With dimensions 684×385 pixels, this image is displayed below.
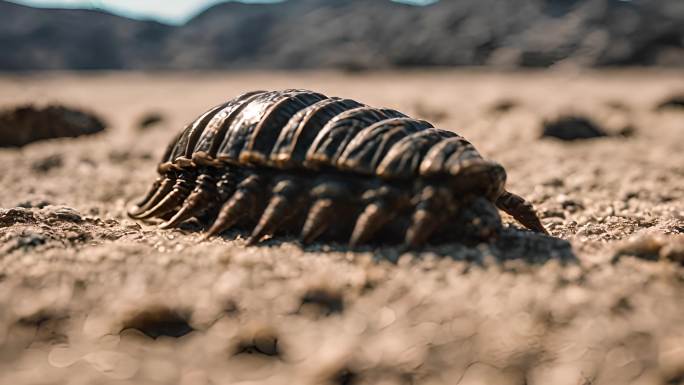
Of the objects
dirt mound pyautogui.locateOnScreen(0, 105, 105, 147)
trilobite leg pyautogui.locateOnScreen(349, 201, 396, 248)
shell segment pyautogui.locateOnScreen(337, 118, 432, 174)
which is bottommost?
dirt mound pyautogui.locateOnScreen(0, 105, 105, 147)

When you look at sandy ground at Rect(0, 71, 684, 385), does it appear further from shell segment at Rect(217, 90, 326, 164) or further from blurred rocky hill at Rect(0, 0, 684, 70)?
blurred rocky hill at Rect(0, 0, 684, 70)

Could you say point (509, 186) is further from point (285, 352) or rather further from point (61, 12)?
point (61, 12)

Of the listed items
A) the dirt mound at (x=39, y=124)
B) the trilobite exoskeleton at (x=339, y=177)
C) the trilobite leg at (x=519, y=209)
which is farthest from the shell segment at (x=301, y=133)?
the dirt mound at (x=39, y=124)

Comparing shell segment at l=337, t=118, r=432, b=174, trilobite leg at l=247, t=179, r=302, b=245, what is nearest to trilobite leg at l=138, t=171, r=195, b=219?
trilobite leg at l=247, t=179, r=302, b=245

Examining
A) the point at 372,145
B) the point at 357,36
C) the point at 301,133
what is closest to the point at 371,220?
the point at 372,145

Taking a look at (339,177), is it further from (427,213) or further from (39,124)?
(39,124)

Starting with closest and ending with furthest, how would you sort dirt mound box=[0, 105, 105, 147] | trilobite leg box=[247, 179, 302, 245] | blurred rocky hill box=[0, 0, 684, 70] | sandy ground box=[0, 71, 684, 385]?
sandy ground box=[0, 71, 684, 385], trilobite leg box=[247, 179, 302, 245], dirt mound box=[0, 105, 105, 147], blurred rocky hill box=[0, 0, 684, 70]

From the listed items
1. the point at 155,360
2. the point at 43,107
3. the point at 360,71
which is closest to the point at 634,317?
the point at 155,360
